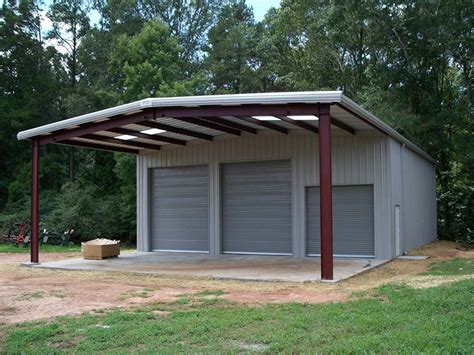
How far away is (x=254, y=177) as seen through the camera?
17.4 meters

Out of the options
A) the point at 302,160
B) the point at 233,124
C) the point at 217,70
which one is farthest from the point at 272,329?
the point at 217,70

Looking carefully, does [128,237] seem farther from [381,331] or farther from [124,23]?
[381,331]

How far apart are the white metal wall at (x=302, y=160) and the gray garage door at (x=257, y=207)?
0.27 meters

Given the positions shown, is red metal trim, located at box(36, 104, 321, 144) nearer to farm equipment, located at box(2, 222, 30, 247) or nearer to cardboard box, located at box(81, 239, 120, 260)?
cardboard box, located at box(81, 239, 120, 260)

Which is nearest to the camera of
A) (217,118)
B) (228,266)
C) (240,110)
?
(240,110)

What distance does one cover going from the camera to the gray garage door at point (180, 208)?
60.2 ft

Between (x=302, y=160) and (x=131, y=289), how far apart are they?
25.5 feet

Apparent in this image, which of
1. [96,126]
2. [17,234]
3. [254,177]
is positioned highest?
[96,126]

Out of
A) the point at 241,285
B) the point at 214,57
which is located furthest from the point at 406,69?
the point at 241,285

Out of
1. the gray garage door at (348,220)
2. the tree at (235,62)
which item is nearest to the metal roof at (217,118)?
the gray garage door at (348,220)

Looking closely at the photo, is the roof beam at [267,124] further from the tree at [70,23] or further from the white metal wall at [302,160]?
the tree at [70,23]

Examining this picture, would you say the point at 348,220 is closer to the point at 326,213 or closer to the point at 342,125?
the point at 342,125

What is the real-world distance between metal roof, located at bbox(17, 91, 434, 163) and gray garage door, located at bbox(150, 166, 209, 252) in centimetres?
145

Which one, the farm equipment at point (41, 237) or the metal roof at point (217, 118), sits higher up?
the metal roof at point (217, 118)
